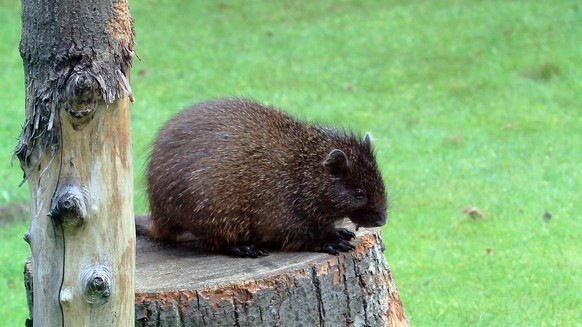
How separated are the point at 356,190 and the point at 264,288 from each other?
108 centimetres

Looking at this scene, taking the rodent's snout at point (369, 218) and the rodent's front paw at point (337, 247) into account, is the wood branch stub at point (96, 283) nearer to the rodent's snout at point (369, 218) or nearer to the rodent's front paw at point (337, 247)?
the rodent's front paw at point (337, 247)

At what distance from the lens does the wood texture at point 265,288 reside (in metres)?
4.71

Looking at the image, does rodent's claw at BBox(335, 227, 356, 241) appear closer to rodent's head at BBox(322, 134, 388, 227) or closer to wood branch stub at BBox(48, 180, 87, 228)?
rodent's head at BBox(322, 134, 388, 227)

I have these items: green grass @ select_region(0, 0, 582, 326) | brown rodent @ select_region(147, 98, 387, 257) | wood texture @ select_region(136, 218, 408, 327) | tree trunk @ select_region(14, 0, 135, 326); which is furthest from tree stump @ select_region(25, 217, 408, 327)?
green grass @ select_region(0, 0, 582, 326)

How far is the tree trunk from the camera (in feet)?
13.0

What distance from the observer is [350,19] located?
16312mm

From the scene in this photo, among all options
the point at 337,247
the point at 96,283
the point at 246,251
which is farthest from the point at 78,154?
the point at 337,247

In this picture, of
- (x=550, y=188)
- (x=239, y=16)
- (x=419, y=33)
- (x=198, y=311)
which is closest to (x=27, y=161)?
(x=198, y=311)

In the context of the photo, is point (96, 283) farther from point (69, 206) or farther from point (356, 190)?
point (356, 190)

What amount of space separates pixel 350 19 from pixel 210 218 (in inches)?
452

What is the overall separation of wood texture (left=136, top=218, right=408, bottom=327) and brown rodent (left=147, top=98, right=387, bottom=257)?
0.13 metres

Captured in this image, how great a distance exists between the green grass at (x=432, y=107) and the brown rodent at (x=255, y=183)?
3.04ft

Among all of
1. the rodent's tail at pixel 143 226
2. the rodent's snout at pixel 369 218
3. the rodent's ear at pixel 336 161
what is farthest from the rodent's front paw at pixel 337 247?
the rodent's tail at pixel 143 226

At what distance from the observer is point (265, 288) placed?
4.80 m
